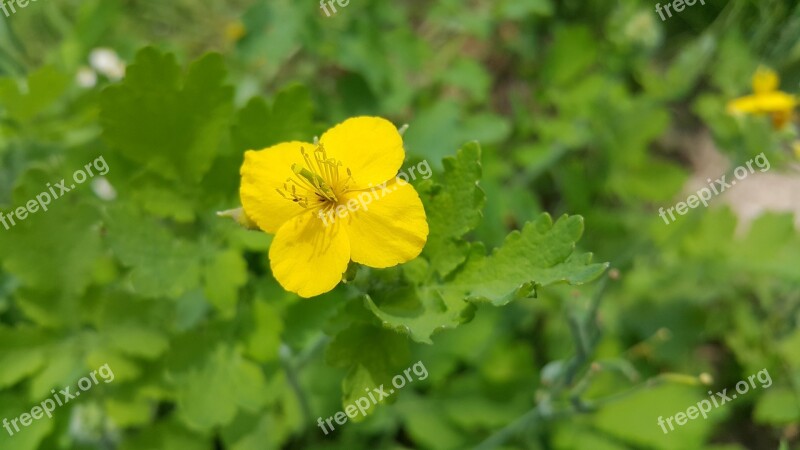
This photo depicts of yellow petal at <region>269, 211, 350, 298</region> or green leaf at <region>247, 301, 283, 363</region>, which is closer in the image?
yellow petal at <region>269, 211, 350, 298</region>

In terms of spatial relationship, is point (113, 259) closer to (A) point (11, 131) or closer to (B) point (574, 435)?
(A) point (11, 131)

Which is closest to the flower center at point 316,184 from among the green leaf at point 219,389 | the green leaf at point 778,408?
the green leaf at point 219,389

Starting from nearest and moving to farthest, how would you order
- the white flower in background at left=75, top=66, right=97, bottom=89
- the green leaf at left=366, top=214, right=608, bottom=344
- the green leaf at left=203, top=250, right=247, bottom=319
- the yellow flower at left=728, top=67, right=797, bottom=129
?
the green leaf at left=366, top=214, right=608, bottom=344 < the green leaf at left=203, top=250, right=247, bottom=319 < the yellow flower at left=728, top=67, right=797, bottom=129 < the white flower in background at left=75, top=66, right=97, bottom=89

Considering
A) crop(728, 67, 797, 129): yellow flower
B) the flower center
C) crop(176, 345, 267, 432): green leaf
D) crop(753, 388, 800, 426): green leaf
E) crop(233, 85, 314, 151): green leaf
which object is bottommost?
crop(753, 388, 800, 426): green leaf

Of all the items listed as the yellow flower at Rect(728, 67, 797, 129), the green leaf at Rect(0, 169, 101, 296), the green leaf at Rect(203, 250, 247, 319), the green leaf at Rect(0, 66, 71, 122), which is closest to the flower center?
the green leaf at Rect(203, 250, 247, 319)

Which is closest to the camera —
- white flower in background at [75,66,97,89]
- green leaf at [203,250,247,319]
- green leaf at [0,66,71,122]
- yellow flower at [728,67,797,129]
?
green leaf at [203,250,247,319]

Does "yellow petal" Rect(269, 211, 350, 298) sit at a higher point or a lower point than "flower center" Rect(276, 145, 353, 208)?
lower

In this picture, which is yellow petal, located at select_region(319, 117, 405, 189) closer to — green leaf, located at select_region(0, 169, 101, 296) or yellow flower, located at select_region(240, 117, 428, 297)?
yellow flower, located at select_region(240, 117, 428, 297)
